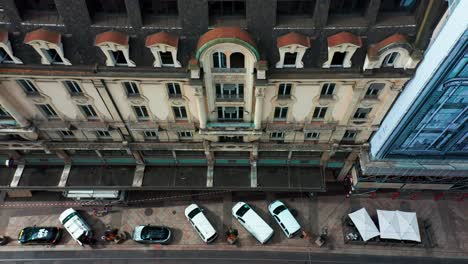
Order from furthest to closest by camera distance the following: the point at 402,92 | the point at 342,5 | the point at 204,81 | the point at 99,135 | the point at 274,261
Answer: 1. the point at 274,261
2. the point at 99,135
3. the point at 402,92
4. the point at 204,81
5. the point at 342,5

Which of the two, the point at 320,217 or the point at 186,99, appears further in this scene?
the point at 320,217

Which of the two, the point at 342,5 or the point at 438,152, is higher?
the point at 342,5

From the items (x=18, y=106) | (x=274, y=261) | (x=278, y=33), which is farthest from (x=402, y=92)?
(x=18, y=106)

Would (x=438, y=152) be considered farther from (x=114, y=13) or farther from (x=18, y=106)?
(x=18, y=106)

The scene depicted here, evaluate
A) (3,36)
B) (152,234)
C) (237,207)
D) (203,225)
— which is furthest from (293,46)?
(152,234)

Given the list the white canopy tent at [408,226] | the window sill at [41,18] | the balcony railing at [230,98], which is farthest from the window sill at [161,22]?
the white canopy tent at [408,226]
